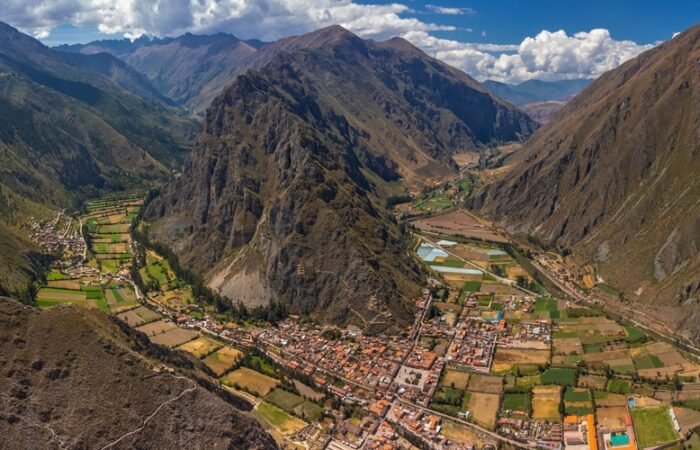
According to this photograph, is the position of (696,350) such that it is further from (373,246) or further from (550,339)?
(373,246)

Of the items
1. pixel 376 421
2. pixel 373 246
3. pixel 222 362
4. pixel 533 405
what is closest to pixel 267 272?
pixel 373 246

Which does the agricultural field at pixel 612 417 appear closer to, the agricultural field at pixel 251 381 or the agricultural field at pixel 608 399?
the agricultural field at pixel 608 399

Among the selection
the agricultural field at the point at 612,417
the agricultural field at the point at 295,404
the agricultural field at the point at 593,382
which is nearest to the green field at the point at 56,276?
the agricultural field at the point at 295,404

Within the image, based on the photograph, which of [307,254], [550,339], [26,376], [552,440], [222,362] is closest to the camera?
[26,376]

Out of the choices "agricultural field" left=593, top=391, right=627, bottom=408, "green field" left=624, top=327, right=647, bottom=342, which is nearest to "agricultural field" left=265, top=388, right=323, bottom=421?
"agricultural field" left=593, top=391, right=627, bottom=408

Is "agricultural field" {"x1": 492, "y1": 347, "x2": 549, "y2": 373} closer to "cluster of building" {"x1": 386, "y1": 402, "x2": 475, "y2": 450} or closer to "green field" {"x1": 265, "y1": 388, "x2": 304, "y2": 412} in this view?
"cluster of building" {"x1": 386, "y1": 402, "x2": 475, "y2": 450}

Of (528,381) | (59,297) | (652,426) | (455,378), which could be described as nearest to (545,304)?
(528,381)
